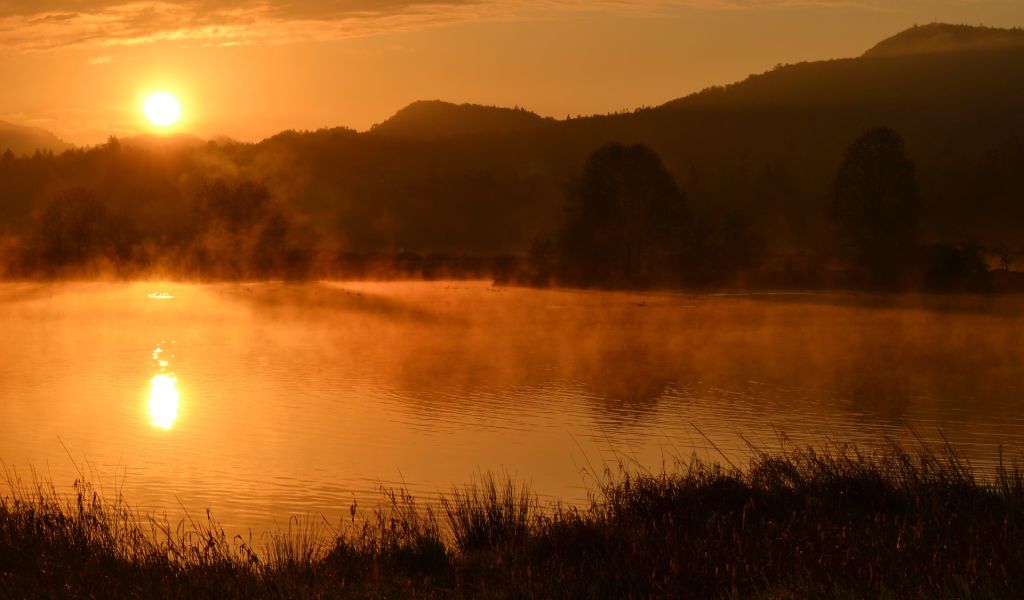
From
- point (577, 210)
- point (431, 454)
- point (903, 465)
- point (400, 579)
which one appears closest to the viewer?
point (400, 579)

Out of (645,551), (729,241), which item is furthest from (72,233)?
(645,551)

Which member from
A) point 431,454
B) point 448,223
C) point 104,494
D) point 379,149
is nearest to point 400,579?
point 104,494

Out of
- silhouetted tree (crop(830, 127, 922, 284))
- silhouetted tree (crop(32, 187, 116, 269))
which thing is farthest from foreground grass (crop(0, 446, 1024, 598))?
silhouetted tree (crop(32, 187, 116, 269))

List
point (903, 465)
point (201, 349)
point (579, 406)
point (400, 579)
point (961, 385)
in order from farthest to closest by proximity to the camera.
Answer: point (201, 349) → point (961, 385) → point (579, 406) → point (903, 465) → point (400, 579)

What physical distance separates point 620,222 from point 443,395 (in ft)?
168

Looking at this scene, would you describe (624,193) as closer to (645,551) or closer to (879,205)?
(879,205)

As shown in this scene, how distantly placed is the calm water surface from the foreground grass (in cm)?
277

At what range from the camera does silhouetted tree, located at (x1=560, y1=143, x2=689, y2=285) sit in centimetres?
7269

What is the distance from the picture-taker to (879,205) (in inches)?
2699

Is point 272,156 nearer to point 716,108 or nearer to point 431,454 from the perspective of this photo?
point 716,108

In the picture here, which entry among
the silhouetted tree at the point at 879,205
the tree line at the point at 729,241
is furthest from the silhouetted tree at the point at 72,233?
the silhouetted tree at the point at 879,205

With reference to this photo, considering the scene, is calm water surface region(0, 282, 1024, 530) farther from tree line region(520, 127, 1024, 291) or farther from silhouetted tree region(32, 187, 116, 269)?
silhouetted tree region(32, 187, 116, 269)

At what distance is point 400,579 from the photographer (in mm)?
8086

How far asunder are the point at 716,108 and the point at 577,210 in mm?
119289
